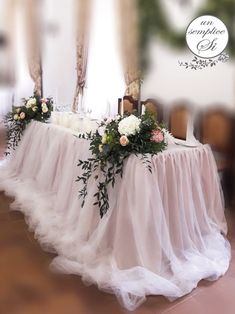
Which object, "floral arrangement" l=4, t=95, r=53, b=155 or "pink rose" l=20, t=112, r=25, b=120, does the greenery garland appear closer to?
"floral arrangement" l=4, t=95, r=53, b=155

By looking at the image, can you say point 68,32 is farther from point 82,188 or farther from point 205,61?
point 82,188

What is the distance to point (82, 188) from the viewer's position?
2.73 meters

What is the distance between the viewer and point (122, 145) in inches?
89.2

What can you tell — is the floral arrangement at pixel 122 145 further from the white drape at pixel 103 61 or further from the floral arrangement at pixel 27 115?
the white drape at pixel 103 61

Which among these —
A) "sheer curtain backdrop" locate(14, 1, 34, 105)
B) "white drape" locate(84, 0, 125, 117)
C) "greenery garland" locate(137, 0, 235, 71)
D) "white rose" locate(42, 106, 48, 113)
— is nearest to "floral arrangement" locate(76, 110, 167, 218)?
"white rose" locate(42, 106, 48, 113)

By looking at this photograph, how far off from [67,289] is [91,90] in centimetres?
390

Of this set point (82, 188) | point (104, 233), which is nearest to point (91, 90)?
point (82, 188)

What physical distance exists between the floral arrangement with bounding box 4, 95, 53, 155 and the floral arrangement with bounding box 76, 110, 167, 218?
1457 mm

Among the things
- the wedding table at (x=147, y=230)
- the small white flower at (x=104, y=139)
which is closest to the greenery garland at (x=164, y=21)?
the wedding table at (x=147, y=230)

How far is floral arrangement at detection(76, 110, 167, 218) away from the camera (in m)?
2.27

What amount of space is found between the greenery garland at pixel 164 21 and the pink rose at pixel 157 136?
5.77 ft

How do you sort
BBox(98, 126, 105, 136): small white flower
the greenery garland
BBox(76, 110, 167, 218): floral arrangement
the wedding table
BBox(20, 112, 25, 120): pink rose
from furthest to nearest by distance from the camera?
BBox(20, 112, 25, 120): pink rose < the greenery garland < BBox(98, 126, 105, 136): small white flower < BBox(76, 110, 167, 218): floral arrangement < the wedding table

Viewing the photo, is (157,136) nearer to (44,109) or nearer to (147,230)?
(147,230)

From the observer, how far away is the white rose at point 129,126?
226cm
